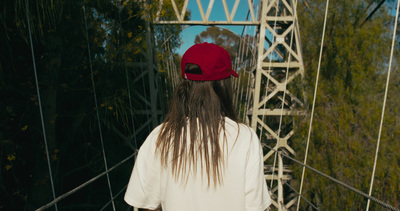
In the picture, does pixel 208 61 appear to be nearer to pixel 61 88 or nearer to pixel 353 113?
pixel 61 88

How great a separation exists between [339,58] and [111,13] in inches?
97.6

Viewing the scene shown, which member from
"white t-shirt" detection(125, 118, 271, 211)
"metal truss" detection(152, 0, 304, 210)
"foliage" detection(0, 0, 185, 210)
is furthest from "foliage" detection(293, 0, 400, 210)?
"white t-shirt" detection(125, 118, 271, 211)

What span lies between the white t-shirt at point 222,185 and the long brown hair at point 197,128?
0.8 inches

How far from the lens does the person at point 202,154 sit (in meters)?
0.61

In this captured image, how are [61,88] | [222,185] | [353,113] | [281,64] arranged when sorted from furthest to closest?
1. [281,64]
2. [353,113]
3. [61,88]
4. [222,185]

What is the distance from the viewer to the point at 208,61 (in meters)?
0.63

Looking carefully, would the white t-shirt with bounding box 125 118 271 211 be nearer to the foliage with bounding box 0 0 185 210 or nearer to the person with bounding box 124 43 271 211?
the person with bounding box 124 43 271 211

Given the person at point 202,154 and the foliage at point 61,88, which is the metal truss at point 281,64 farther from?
the person at point 202,154

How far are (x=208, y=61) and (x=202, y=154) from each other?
21cm

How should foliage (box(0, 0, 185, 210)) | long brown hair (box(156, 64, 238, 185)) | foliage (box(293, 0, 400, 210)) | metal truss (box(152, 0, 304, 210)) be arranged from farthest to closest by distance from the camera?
metal truss (box(152, 0, 304, 210)), foliage (box(293, 0, 400, 210)), foliage (box(0, 0, 185, 210)), long brown hair (box(156, 64, 238, 185))

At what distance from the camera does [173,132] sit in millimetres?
637

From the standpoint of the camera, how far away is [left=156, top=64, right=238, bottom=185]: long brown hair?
23.7 inches

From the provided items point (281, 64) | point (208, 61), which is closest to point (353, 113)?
point (281, 64)

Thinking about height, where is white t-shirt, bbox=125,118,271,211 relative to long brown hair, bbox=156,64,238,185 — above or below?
A: below
